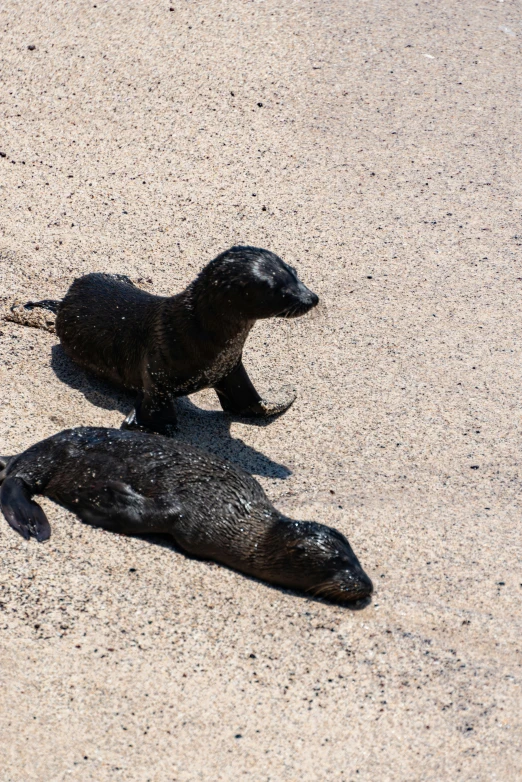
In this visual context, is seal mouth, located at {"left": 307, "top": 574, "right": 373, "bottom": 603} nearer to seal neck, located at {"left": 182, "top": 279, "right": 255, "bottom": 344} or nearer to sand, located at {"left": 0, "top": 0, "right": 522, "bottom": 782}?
sand, located at {"left": 0, "top": 0, "right": 522, "bottom": 782}

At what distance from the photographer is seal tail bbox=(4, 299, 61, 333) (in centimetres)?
668

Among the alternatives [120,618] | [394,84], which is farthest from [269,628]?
[394,84]

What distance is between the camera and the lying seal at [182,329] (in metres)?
5.19

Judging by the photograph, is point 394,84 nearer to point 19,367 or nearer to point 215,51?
point 215,51

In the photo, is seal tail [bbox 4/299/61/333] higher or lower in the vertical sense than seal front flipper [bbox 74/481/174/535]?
lower

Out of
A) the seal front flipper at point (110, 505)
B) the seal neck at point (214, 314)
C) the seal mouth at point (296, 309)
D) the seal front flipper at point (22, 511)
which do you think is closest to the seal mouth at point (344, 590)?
the seal front flipper at point (110, 505)

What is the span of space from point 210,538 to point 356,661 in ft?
3.01

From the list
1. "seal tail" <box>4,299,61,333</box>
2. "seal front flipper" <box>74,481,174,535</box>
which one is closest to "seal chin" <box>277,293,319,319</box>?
"seal front flipper" <box>74,481,174,535</box>

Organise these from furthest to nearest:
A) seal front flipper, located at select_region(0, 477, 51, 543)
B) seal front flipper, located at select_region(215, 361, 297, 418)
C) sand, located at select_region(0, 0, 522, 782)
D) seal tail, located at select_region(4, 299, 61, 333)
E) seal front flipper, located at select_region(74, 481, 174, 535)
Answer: seal tail, located at select_region(4, 299, 61, 333) < seal front flipper, located at select_region(215, 361, 297, 418) < seal front flipper, located at select_region(74, 481, 174, 535) < seal front flipper, located at select_region(0, 477, 51, 543) < sand, located at select_region(0, 0, 522, 782)

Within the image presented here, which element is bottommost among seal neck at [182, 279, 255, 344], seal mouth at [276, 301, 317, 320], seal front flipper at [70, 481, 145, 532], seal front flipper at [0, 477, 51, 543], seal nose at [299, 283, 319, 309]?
seal front flipper at [0, 477, 51, 543]

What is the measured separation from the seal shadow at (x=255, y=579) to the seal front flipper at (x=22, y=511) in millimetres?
423

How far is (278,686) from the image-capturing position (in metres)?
3.84

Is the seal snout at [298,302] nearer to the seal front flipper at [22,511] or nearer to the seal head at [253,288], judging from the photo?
the seal head at [253,288]

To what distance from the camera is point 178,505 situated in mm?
4547
